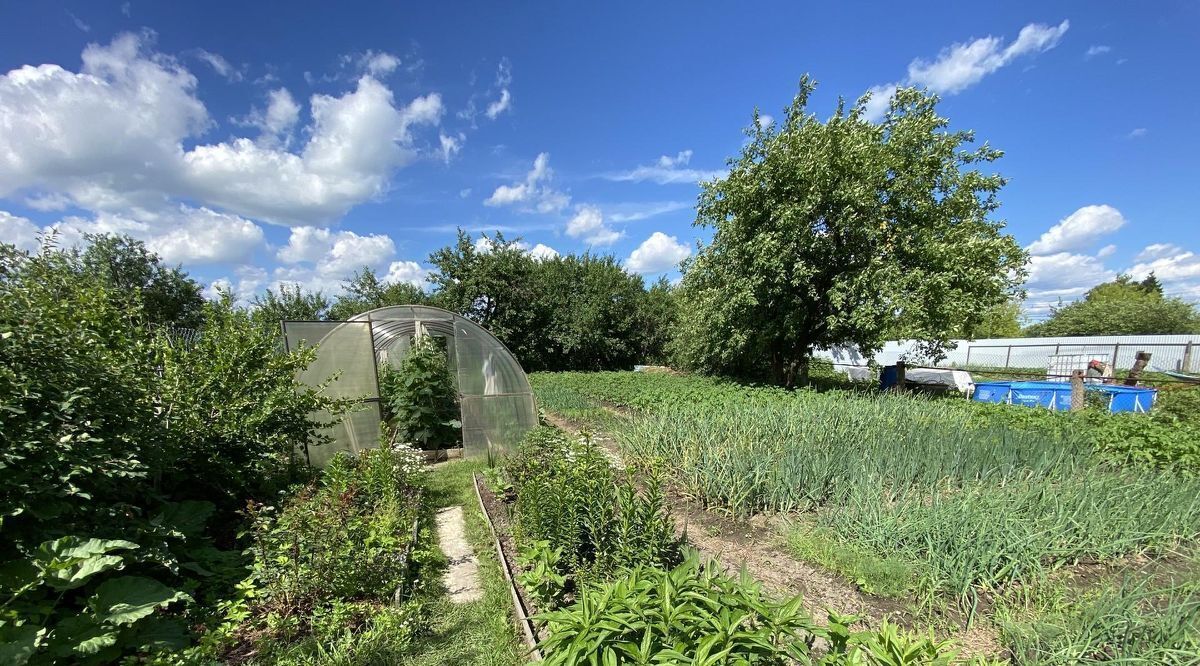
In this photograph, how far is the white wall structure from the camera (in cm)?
1870

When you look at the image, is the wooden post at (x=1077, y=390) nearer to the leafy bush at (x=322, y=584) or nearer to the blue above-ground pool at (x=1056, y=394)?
the blue above-ground pool at (x=1056, y=394)

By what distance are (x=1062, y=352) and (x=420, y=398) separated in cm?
3155

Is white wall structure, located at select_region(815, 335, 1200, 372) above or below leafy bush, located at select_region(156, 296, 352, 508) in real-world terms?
below

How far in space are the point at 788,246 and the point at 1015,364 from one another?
2661cm

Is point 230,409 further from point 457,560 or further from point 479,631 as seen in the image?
point 479,631

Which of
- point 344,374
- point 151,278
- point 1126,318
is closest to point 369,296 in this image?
point 151,278

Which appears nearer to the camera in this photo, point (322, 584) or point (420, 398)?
point (322, 584)

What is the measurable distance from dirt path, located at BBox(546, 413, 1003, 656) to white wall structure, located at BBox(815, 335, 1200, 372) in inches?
537

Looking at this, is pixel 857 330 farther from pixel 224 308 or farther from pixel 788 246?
pixel 224 308

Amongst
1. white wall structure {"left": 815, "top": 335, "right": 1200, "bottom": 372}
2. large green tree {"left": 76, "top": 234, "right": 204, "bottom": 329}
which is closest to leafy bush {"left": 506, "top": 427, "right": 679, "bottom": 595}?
white wall structure {"left": 815, "top": 335, "right": 1200, "bottom": 372}

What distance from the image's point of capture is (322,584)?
2934 millimetres

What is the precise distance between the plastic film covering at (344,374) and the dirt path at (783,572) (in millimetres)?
4733

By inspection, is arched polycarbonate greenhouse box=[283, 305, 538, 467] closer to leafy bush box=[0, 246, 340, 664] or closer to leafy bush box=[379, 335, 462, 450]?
leafy bush box=[379, 335, 462, 450]

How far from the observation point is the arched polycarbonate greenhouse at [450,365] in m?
6.44
